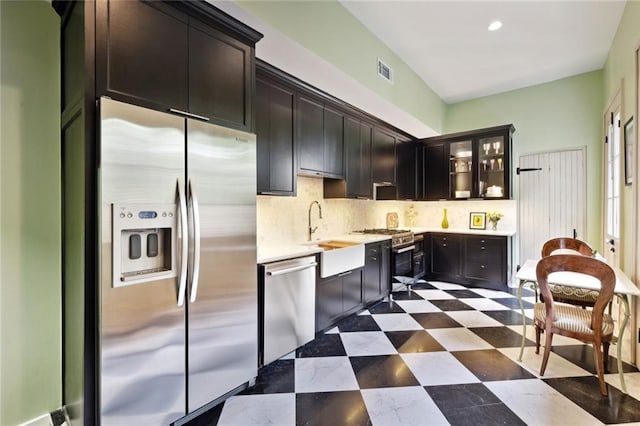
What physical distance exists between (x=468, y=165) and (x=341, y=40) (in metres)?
3.42

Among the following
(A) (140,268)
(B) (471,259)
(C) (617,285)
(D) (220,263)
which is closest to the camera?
(A) (140,268)

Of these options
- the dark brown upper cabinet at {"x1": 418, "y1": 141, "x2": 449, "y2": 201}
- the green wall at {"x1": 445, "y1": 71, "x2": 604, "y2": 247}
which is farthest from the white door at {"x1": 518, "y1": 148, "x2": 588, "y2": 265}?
the dark brown upper cabinet at {"x1": 418, "y1": 141, "x2": 449, "y2": 201}

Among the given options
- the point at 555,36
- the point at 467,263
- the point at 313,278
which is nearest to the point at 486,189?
the point at 467,263

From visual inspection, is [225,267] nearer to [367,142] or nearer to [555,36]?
[367,142]

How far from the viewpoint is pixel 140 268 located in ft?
5.31

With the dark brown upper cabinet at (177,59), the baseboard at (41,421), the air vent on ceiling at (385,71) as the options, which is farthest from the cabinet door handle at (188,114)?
the air vent on ceiling at (385,71)

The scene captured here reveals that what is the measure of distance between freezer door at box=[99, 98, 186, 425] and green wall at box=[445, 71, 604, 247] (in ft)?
17.3

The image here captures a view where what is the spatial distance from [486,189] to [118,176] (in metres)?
5.18

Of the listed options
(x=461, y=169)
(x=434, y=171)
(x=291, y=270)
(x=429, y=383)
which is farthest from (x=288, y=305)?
(x=461, y=169)

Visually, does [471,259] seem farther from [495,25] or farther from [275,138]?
[275,138]

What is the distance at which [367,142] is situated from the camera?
4.23 m

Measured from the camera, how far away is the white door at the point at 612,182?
329 cm

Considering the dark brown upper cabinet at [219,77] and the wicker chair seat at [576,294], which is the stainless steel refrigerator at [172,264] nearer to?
the dark brown upper cabinet at [219,77]

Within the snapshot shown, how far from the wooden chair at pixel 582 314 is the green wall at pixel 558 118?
284cm
